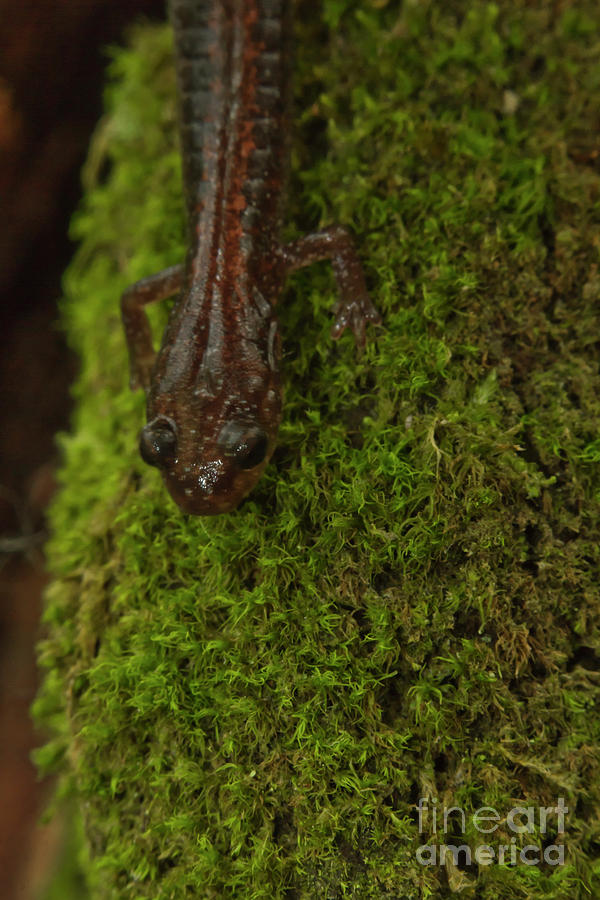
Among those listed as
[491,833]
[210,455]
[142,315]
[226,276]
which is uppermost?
[226,276]

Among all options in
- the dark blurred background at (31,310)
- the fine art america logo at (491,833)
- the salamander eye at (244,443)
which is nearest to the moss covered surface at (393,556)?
the fine art america logo at (491,833)

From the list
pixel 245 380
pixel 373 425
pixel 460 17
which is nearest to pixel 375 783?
pixel 373 425

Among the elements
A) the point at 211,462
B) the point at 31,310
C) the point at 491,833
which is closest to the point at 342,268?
the point at 211,462

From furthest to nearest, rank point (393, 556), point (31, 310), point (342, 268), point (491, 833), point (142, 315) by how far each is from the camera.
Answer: point (31, 310)
point (142, 315)
point (342, 268)
point (393, 556)
point (491, 833)

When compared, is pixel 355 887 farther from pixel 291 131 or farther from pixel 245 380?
pixel 291 131

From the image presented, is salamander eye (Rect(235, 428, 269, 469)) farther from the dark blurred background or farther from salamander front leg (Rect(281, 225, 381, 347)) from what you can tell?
the dark blurred background

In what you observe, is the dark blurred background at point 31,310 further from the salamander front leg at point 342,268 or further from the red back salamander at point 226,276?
the salamander front leg at point 342,268

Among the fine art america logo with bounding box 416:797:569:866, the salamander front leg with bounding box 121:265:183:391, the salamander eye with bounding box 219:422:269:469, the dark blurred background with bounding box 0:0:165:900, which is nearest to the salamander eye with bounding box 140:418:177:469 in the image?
the salamander eye with bounding box 219:422:269:469

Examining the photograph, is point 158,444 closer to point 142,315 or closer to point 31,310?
point 142,315
